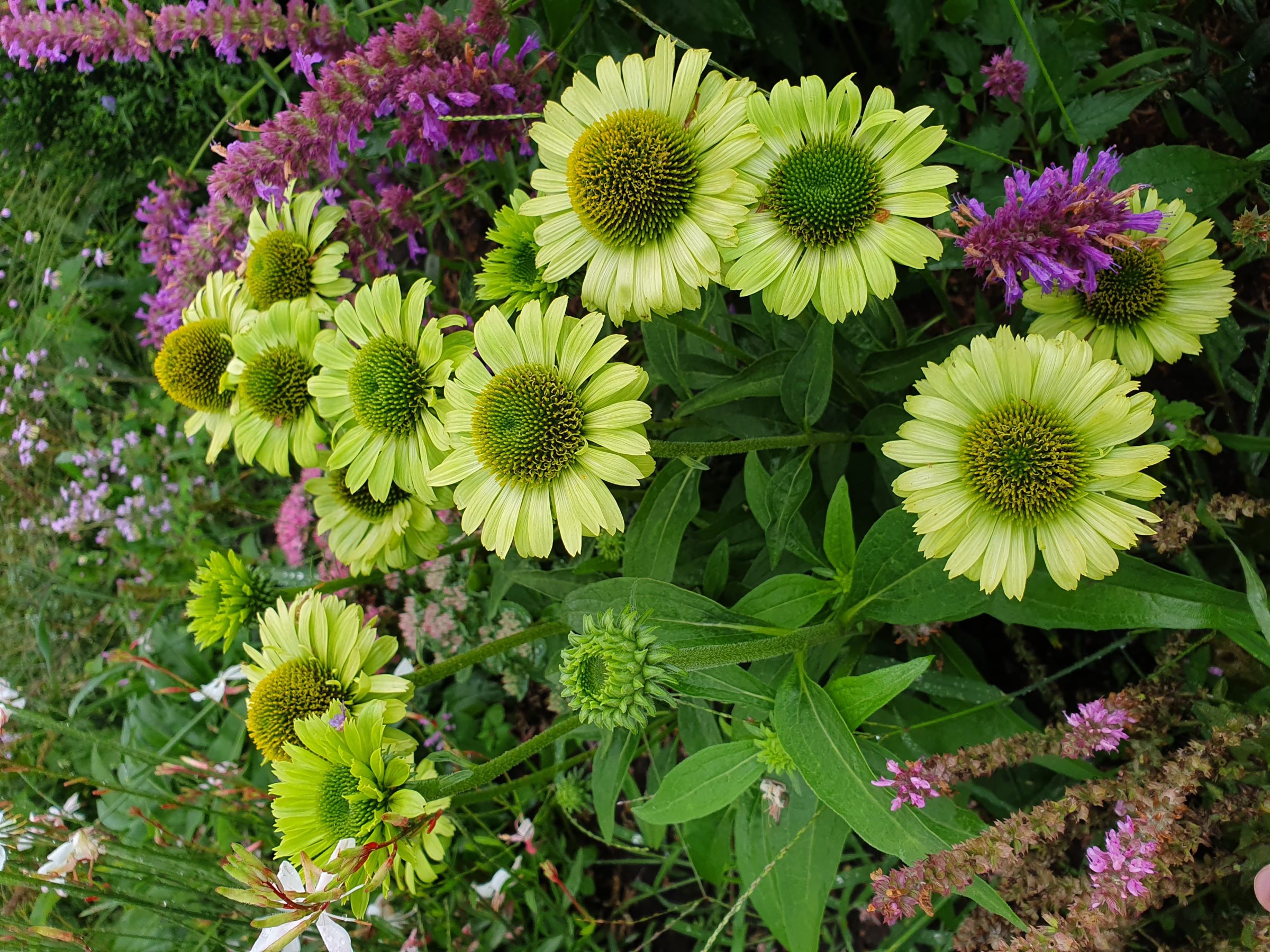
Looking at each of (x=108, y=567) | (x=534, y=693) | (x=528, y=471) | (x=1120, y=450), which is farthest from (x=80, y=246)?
(x=1120, y=450)

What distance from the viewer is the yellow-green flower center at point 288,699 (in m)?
1.38

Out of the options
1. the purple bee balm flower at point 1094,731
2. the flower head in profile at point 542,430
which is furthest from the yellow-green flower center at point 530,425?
the purple bee balm flower at point 1094,731

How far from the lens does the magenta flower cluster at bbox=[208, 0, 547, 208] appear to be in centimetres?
148

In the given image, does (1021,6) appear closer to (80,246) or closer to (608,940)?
(608,940)

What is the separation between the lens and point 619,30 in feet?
5.66

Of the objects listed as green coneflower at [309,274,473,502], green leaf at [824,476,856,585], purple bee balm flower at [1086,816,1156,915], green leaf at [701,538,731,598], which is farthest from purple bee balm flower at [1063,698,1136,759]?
green coneflower at [309,274,473,502]

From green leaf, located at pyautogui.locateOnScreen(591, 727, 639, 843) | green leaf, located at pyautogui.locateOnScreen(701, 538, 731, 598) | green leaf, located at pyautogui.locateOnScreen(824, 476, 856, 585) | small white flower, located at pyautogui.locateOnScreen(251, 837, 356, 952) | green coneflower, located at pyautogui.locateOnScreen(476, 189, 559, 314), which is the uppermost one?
green coneflower, located at pyautogui.locateOnScreen(476, 189, 559, 314)

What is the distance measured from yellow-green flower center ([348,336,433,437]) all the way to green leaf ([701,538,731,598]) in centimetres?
58

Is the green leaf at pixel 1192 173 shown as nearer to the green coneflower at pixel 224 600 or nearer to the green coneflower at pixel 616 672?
the green coneflower at pixel 616 672

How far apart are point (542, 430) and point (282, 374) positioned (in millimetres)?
663

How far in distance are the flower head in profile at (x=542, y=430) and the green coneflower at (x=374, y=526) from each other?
282 millimetres

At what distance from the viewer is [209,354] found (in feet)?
5.50

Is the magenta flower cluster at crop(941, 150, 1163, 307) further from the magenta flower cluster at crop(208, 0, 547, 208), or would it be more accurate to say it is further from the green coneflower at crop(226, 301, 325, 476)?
the green coneflower at crop(226, 301, 325, 476)

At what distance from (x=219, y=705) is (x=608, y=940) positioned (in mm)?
1331
